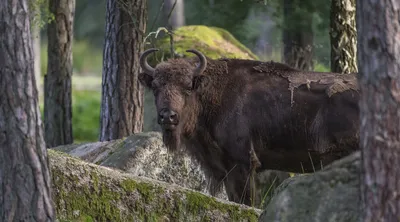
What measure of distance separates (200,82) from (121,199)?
3575mm

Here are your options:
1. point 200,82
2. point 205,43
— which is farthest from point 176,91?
point 205,43

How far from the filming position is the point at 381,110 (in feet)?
19.3

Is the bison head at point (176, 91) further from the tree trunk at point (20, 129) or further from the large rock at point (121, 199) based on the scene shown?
the tree trunk at point (20, 129)

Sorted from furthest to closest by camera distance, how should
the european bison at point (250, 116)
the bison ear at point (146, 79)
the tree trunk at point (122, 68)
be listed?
1. the tree trunk at point (122, 68)
2. the bison ear at point (146, 79)
3. the european bison at point (250, 116)

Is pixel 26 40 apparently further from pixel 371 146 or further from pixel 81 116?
pixel 81 116

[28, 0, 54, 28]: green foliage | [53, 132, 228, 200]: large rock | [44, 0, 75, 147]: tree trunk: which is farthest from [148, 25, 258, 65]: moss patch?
[53, 132, 228, 200]: large rock

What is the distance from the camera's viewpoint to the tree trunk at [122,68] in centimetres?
1317

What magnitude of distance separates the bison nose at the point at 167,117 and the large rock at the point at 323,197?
14.7 feet

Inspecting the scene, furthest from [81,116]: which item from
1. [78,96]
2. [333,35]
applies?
[333,35]

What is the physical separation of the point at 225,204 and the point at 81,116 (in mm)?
24343

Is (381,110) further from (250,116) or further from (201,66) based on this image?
(201,66)

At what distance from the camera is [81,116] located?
106ft

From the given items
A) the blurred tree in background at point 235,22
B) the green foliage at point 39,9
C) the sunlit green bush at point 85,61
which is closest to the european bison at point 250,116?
the blurred tree in background at point 235,22

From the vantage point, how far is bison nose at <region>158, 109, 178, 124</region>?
10.9 meters
